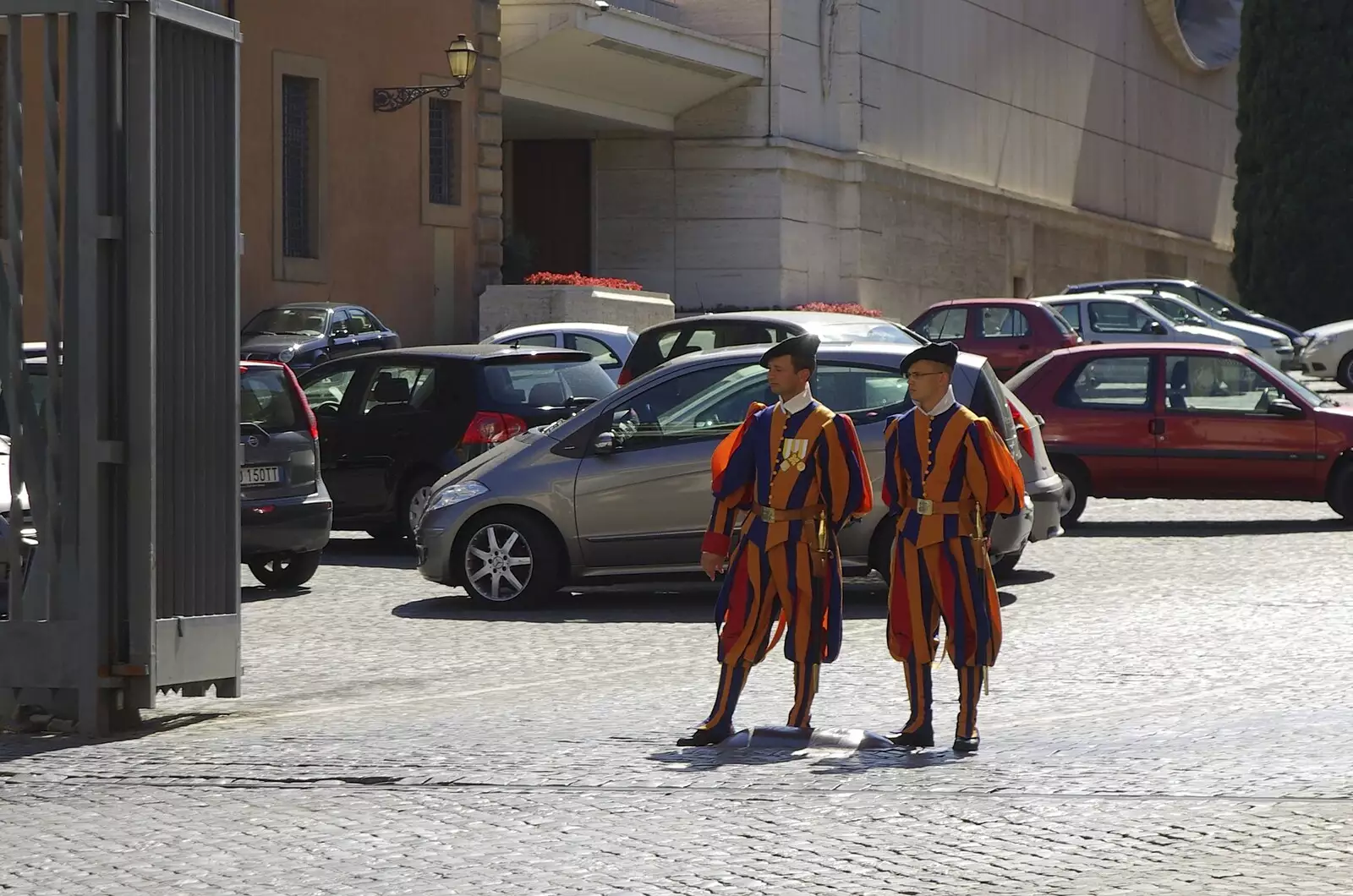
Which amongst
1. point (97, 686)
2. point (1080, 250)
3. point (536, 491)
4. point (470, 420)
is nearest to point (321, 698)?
point (97, 686)

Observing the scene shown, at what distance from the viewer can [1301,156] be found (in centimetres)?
4959

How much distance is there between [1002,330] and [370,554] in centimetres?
1453

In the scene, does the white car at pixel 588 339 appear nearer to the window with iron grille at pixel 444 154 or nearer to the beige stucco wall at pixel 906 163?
the window with iron grille at pixel 444 154

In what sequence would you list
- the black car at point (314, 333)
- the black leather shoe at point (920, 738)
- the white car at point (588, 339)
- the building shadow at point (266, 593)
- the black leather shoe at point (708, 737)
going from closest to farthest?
the black leather shoe at point (920, 738)
the black leather shoe at point (708, 737)
the building shadow at point (266, 593)
the white car at point (588, 339)
the black car at point (314, 333)

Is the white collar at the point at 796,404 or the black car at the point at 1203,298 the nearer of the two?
the white collar at the point at 796,404

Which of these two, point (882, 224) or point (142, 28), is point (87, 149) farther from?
point (882, 224)

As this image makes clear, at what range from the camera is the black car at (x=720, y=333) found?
66.2 feet

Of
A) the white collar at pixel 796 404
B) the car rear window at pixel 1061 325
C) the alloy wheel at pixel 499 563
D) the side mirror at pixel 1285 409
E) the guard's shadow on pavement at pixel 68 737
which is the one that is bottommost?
the guard's shadow on pavement at pixel 68 737

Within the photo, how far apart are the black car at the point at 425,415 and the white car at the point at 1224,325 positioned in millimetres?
19847

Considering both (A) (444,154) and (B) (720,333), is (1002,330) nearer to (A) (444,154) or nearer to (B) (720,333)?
(A) (444,154)

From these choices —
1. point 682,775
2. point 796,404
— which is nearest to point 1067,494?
point 796,404

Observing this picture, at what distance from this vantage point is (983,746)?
8711 millimetres

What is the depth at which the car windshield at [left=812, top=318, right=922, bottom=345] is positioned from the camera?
19766mm

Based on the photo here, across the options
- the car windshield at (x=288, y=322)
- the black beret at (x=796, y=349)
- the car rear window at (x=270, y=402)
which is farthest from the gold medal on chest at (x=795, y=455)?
the car windshield at (x=288, y=322)
